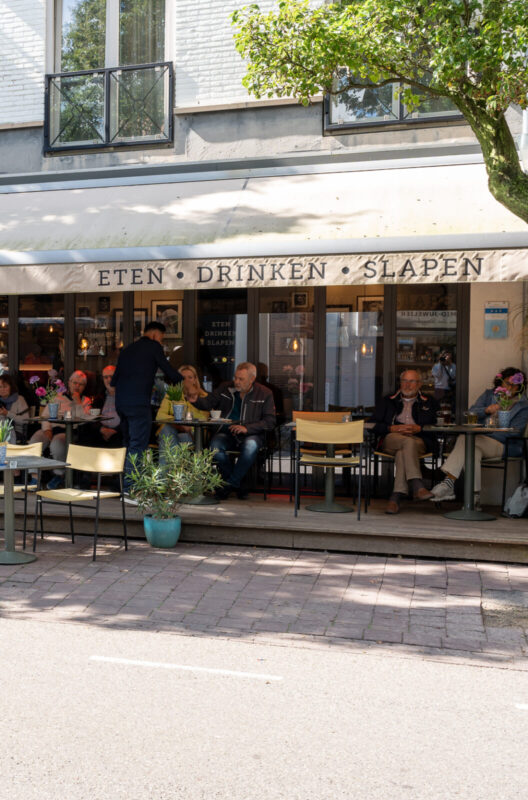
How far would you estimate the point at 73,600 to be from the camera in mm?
6348

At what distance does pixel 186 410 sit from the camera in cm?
970

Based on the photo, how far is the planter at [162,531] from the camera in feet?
26.2

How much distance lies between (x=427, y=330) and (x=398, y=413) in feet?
3.51

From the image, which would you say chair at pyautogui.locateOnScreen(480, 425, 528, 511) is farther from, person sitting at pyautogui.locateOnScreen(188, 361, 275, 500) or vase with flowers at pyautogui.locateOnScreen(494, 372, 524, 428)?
person sitting at pyautogui.locateOnScreen(188, 361, 275, 500)

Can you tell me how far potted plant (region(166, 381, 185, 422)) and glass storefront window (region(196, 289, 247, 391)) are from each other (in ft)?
3.24

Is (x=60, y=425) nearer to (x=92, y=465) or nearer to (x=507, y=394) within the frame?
(x=92, y=465)

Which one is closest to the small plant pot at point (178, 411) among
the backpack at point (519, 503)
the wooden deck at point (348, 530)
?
the wooden deck at point (348, 530)

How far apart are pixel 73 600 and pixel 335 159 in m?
6.05

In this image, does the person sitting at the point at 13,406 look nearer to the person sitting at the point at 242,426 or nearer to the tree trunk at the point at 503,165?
the person sitting at the point at 242,426

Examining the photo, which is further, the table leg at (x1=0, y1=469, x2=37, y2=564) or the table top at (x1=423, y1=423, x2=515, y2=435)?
the table top at (x1=423, y1=423, x2=515, y2=435)

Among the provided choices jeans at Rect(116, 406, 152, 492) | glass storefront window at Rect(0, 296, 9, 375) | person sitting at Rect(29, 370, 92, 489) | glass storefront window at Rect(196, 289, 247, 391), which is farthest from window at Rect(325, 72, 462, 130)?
glass storefront window at Rect(0, 296, 9, 375)

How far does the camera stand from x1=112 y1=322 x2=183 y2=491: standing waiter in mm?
9211

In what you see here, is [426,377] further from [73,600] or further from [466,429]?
[73,600]

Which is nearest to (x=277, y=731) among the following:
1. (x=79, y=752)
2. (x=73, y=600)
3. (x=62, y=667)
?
(x=79, y=752)
